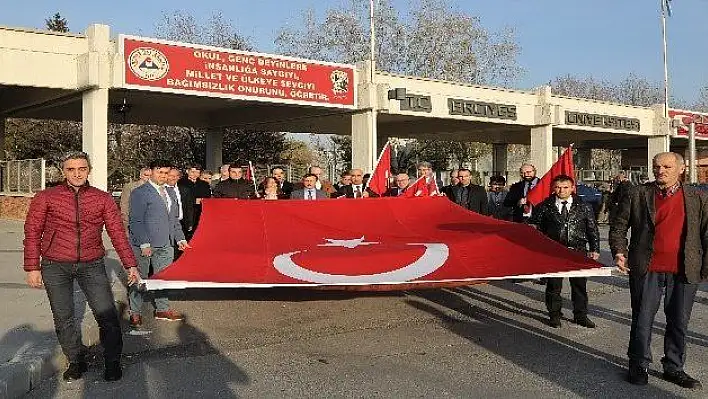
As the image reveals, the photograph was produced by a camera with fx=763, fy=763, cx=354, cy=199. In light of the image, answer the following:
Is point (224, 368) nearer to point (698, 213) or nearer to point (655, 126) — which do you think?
point (698, 213)

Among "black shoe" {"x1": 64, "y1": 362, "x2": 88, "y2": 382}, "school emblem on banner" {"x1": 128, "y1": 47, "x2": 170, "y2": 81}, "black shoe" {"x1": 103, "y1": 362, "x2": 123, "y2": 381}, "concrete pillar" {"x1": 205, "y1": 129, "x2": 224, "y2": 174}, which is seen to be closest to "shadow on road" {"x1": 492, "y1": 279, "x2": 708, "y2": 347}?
"black shoe" {"x1": 103, "y1": 362, "x2": 123, "y2": 381}

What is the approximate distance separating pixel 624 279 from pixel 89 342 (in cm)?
832

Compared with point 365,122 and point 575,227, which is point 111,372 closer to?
point 575,227

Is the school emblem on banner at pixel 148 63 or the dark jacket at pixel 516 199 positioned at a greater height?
the school emblem on banner at pixel 148 63

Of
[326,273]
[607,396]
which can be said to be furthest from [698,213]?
[326,273]

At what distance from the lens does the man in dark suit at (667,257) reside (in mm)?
5727

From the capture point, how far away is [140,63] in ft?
65.7

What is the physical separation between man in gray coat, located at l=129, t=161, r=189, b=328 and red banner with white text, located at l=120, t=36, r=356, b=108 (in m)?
12.6

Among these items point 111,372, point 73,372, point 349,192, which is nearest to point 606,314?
point 349,192

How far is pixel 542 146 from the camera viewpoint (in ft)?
109

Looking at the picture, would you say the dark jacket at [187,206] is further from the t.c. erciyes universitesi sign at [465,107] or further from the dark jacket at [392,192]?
the t.c. erciyes universitesi sign at [465,107]

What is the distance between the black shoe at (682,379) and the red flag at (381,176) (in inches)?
270

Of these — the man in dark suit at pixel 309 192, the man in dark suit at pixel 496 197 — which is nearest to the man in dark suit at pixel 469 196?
the man in dark suit at pixel 496 197

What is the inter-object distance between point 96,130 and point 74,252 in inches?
606
